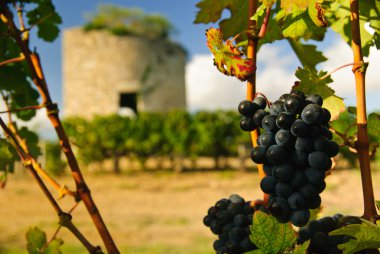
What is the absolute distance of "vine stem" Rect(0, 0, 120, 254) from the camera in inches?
32.4

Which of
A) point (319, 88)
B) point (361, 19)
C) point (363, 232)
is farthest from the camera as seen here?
point (361, 19)

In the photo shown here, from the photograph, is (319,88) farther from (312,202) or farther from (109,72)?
(109,72)

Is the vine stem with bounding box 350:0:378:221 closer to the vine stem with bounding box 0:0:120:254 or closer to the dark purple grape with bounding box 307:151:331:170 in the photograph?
the dark purple grape with bounding box 307:151:331:170

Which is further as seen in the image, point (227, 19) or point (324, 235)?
point (227, 19)

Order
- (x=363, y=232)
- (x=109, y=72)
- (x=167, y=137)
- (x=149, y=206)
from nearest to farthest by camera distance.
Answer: (x=363, y=232) → (x=149, y=206) → (x=167, y=137) → (x=109, y=72)

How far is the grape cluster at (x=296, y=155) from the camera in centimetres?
61

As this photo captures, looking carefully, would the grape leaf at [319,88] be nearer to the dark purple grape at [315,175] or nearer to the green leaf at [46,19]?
the dark purple grape at [315,175]

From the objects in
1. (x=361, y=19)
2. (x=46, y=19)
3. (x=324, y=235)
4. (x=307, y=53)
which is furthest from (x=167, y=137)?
(x=324, y=235)

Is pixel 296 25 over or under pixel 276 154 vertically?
over

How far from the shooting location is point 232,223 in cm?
82

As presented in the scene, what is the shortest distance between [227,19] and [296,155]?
0.42 meters

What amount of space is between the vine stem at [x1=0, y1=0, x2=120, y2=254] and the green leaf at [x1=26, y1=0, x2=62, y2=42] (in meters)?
0.23

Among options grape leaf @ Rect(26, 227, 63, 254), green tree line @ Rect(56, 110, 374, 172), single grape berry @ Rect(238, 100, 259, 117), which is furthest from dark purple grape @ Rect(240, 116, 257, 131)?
green tree line @ Rect(56, 110, 374, 172)

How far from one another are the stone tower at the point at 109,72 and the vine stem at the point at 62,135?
1844 cm
